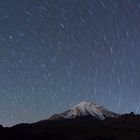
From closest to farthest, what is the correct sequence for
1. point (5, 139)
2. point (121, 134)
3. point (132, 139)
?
1. point (5, 139)
2. point (132, 139)
3. point (121, 134)

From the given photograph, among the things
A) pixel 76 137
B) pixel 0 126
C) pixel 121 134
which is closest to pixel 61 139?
pixel 76 137

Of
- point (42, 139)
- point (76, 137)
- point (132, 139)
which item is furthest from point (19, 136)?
point (132, 139)

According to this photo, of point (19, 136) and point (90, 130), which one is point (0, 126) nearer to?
point (19, 136)

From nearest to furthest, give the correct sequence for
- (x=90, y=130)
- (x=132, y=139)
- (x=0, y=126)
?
(x=0, y=126)
(x=132, y=139)
(x=90, y=130)

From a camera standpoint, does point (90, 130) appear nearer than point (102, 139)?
No

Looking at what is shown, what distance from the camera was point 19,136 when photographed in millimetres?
132750

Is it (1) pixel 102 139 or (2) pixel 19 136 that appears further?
(1) pixel 102 139

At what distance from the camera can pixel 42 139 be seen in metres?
134

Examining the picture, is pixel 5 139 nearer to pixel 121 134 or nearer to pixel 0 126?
pixel 0 126

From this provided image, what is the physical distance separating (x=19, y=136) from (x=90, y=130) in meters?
71.5

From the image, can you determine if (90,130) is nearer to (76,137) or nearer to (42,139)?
(76,137)

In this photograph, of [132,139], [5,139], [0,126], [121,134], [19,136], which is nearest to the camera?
[5,139]

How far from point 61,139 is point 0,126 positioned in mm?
29158

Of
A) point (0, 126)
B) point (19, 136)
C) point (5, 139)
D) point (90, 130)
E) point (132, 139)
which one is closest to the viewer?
point (5, 139)
